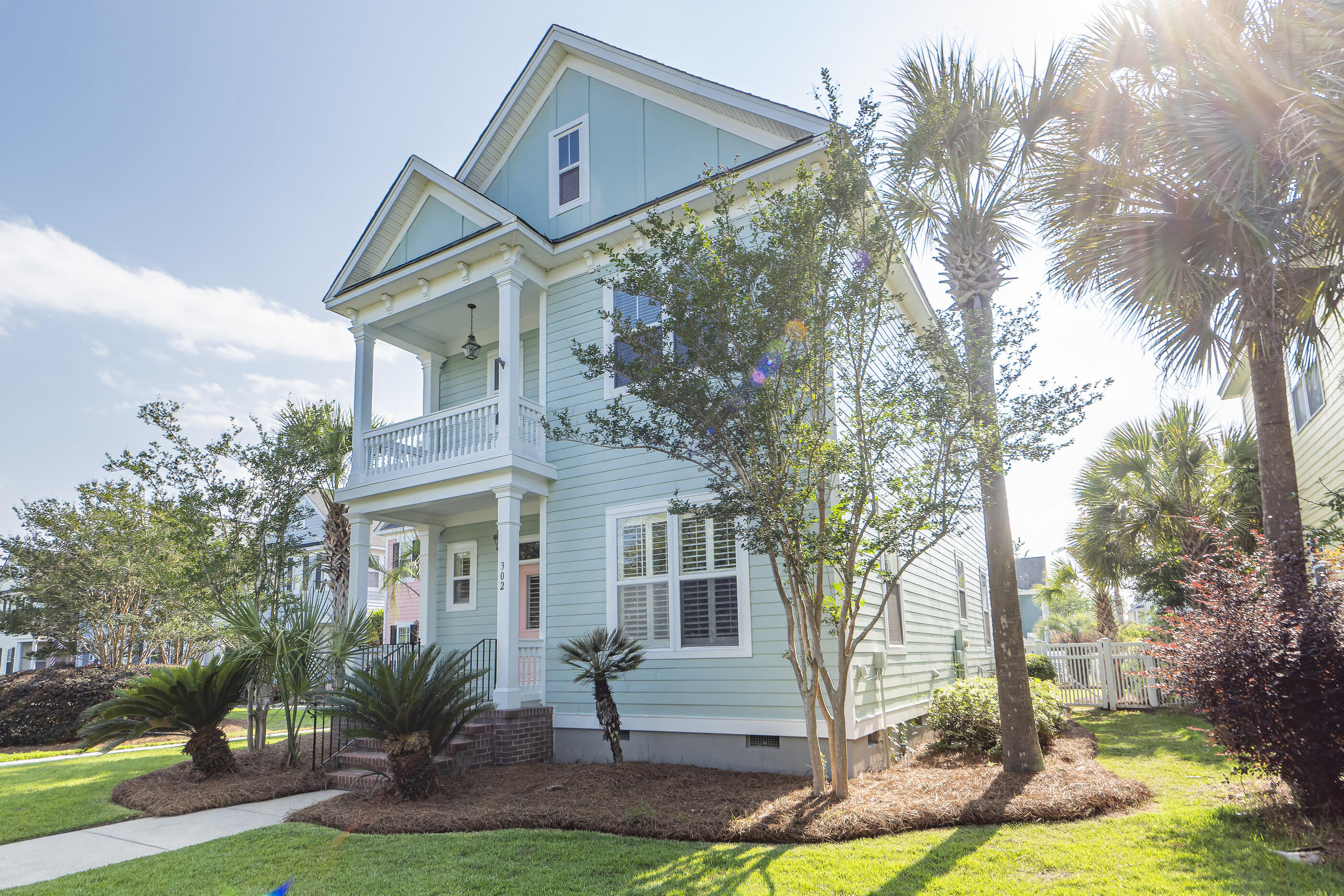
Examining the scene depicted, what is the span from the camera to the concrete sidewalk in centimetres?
593

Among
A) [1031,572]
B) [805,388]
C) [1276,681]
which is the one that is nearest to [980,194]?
[805,388]

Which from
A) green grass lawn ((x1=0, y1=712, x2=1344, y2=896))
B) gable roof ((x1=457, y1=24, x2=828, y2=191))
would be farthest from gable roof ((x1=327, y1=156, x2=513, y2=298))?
green grass lawn ((x1=0, y1=712, x2=1344, y2=896))

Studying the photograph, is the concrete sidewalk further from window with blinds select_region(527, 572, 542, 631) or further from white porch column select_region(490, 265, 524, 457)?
window with blinds select_region(527, 572, 542, 631)

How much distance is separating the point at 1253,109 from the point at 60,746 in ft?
67.6

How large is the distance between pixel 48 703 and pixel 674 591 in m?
13.9

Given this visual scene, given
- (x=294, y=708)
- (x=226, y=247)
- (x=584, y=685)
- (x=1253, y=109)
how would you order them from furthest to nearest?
1. (x=226, y=247)
2. (x=584, y=685)
3. (x=294, y=708)
4. (x=1253, y=109)

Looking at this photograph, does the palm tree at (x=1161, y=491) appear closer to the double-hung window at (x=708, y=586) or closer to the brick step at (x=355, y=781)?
the double-hung window at (x=708, y=586)

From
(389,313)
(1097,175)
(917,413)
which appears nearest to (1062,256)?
(1097,175)

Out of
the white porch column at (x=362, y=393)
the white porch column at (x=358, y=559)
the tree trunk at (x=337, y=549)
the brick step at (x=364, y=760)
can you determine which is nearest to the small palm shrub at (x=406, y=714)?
the brick step at (x=364, y=760)

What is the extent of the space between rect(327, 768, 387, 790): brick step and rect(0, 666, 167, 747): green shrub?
8.35m

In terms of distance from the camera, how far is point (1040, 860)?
5191mm

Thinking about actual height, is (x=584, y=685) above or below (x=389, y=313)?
below

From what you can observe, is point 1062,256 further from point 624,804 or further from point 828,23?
point 624,804

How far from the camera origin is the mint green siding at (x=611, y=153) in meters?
11.1
